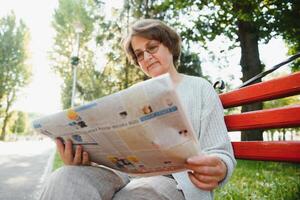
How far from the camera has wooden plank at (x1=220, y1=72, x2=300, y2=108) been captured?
1.45 metres

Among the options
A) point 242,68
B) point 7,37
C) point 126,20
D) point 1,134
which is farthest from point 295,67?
point 1,134

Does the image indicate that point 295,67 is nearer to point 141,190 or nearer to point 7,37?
point 141,190

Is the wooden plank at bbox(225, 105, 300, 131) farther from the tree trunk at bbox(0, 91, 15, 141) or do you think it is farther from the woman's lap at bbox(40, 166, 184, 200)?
the tree trunk at bbox(0, 91, 15, 141)

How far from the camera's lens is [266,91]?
161 centimetres

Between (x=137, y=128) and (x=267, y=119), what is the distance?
729 millimetres

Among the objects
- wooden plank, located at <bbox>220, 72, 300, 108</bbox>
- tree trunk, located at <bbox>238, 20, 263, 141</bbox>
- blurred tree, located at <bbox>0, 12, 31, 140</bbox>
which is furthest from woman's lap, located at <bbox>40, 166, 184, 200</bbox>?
blurred tree, located at <bbox>0, 12, 31, 140</bbox>

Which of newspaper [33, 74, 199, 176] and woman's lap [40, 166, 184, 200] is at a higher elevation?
newspaper [33, 74, 199, 176]

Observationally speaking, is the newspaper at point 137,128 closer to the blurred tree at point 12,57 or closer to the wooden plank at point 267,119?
the wooden plank at point 267,119

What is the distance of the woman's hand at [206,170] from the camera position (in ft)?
3.77

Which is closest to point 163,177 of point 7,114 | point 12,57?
point 12,57

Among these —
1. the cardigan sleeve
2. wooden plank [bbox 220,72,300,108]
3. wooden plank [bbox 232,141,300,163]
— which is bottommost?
wooden plank [bbox 232,141,300,163]

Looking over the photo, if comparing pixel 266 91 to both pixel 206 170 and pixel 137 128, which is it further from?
pixel 137 128

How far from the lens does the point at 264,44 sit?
9.62 meters

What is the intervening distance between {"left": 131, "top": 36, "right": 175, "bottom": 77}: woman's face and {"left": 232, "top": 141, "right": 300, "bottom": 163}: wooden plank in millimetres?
585
